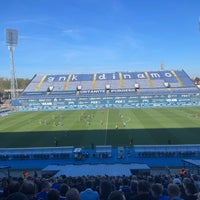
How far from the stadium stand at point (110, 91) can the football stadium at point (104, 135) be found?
0.23m

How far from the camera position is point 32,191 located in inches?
208

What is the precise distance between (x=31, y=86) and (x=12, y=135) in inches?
2009

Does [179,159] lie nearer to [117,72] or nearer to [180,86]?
A: [180,86]

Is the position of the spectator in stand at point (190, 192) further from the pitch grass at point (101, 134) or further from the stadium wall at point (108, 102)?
the stadium wall at point (108, 102)

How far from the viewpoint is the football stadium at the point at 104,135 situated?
73.8 ft

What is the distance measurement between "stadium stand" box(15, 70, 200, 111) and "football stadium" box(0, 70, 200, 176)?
225mm

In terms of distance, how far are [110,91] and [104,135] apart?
152 ft

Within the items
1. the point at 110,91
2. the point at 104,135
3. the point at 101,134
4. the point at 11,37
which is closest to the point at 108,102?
the point at 110,91

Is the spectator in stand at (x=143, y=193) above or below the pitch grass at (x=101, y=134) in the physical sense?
above

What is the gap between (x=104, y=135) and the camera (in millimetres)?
32594

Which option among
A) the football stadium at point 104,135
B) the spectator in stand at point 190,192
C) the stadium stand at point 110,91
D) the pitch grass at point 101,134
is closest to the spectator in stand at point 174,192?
the spectator in stand at point 190,192

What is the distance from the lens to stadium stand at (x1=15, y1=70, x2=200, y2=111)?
7181 cm

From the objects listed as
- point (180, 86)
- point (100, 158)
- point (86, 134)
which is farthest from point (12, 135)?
point (180, 86)

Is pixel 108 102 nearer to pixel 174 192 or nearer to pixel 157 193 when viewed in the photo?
pixel 157 193
